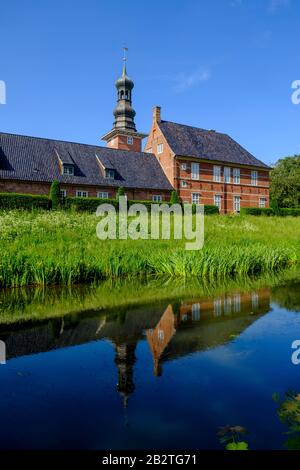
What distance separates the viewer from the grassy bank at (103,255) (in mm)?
10375

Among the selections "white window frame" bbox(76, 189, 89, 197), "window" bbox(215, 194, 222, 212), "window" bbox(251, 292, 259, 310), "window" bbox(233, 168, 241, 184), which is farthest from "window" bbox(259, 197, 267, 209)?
"window" bbox(251, 292, 259, 310)

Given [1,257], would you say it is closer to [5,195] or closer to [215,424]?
[215,424]

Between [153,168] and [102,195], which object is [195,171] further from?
[102,195]

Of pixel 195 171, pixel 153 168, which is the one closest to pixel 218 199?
pixel 195 171

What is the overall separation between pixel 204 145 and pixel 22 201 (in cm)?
2142

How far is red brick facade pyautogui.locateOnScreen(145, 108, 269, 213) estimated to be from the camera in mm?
35188

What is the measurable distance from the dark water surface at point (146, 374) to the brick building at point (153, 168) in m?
22.7

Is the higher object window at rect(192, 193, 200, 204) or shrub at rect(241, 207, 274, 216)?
window at rect(192, 193, 200, 204)

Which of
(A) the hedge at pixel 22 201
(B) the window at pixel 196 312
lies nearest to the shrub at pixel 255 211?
(A) the hedge at pixel 22 201

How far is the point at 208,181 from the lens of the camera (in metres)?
36.9

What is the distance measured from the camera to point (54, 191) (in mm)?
25719

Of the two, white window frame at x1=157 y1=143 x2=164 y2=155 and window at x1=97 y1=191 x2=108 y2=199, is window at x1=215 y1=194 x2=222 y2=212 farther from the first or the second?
window at x1=97 y1=191 x2=108 y2=199

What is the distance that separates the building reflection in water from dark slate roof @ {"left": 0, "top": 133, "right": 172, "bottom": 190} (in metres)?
23.1

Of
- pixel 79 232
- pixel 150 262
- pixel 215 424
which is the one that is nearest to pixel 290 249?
pixel 150 262
